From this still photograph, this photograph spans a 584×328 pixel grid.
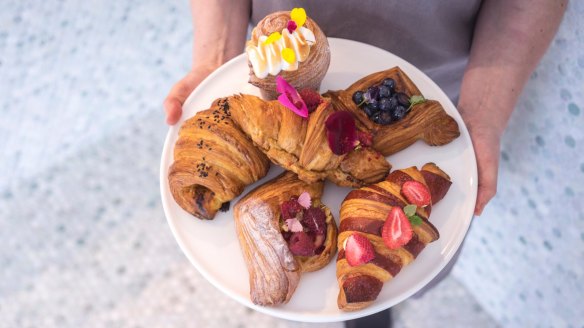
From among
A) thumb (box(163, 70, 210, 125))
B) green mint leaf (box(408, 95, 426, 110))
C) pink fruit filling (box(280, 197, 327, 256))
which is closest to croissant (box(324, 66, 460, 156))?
green mint leaf (box(408, 95, 426, 110))

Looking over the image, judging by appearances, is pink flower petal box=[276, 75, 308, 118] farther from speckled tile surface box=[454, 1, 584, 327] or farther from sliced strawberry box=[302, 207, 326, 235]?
speckled tile surface box=[454, 1, 584, 327]

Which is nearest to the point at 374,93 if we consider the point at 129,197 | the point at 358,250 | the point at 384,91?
the point at 384,91

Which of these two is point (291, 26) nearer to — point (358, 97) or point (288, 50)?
point (288, 50)

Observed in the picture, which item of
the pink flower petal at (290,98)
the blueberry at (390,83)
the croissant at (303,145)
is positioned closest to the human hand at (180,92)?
the croissant at (303,145)

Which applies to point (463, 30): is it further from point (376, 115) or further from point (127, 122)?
point (127, 122)

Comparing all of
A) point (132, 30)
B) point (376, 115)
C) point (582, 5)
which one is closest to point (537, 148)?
point (582, 5)

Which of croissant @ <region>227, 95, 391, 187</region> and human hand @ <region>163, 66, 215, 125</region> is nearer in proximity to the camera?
croissant @ <region>227, 95, 391, 187</region>

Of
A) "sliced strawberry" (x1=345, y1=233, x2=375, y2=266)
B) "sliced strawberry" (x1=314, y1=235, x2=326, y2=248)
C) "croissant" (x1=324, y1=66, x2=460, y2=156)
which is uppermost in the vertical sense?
"croissant" (x1=324, y1=66, x2=460, y2=156)
